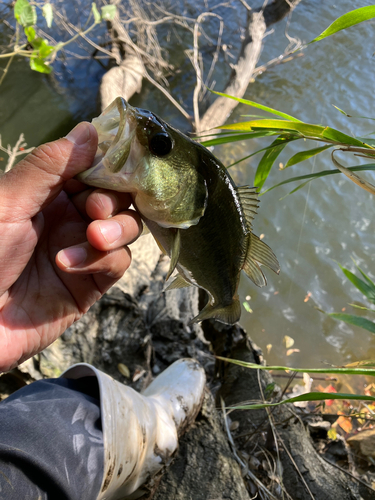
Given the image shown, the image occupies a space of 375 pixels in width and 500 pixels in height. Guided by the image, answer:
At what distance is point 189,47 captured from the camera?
7848 mm

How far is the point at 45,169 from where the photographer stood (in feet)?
3.66

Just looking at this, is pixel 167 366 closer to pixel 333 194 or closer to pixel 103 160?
pixel 103 160

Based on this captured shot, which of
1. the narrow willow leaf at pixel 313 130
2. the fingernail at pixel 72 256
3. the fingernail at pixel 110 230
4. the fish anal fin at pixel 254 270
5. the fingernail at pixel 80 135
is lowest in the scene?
the fish anal fin at pixel 254 270

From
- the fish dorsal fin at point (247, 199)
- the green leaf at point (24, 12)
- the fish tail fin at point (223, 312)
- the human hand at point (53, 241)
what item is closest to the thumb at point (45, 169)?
the human hand at point (53, 241)

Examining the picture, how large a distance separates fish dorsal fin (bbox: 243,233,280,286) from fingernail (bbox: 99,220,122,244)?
525mm

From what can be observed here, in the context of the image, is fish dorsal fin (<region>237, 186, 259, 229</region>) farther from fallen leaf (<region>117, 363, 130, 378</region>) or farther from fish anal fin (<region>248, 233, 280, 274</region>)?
fallen leaf (<region>117, 363, 130, 378</region>)

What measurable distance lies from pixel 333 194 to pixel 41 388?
486 cm

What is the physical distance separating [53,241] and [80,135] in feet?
1.83

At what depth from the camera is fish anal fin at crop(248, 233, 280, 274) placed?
139cm

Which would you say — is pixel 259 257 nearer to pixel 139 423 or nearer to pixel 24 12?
pixel 139 423

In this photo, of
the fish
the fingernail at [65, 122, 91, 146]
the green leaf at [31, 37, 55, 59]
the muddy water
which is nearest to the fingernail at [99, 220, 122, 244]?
the fish

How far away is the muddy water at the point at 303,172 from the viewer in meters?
4.19

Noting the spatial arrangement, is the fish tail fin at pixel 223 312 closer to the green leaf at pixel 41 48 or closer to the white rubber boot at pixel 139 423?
the white rubber boot at pixel 139 423

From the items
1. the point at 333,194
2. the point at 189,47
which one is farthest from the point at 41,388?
the point at 189,47
